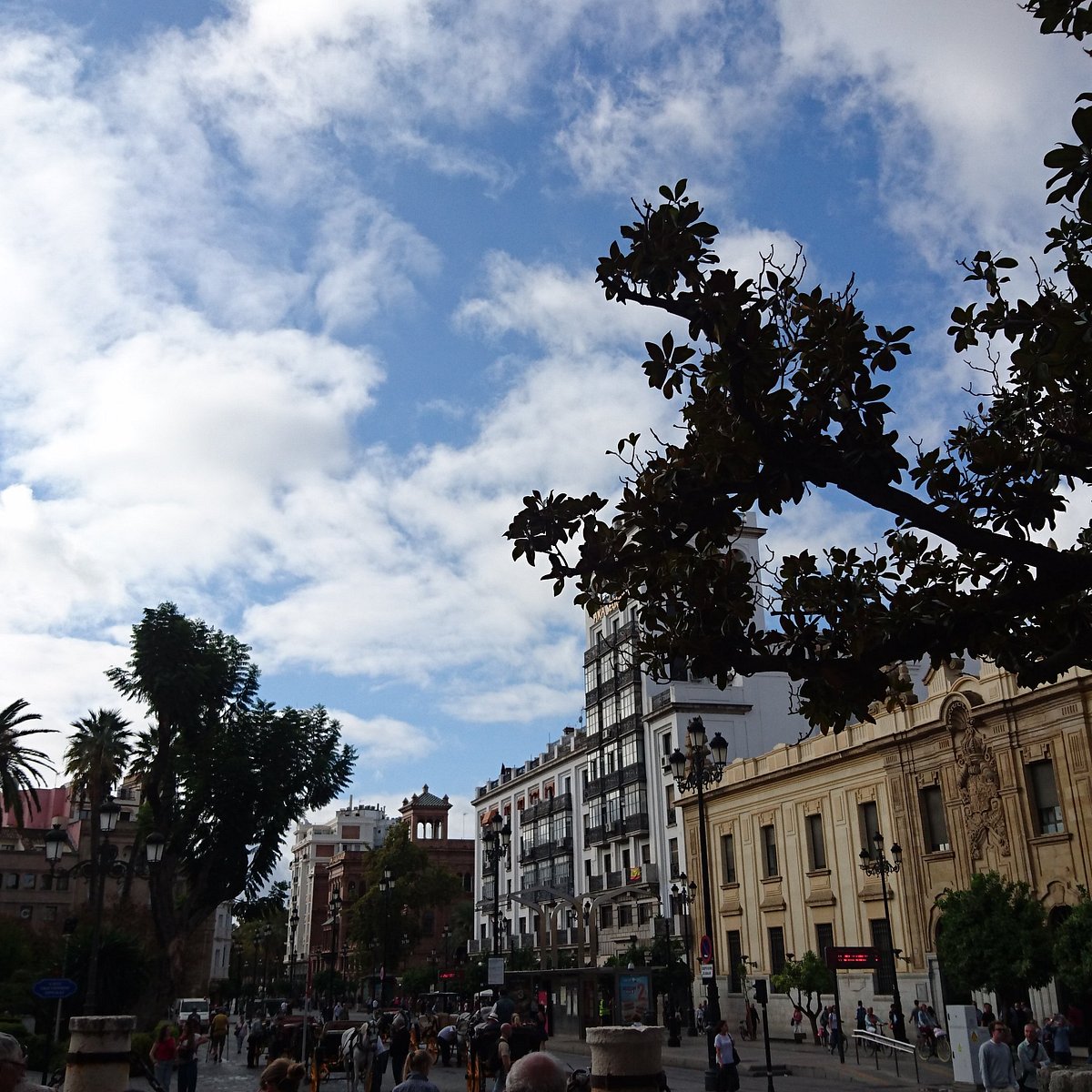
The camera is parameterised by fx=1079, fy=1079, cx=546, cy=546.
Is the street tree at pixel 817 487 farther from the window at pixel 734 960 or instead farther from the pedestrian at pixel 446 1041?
the window at pixel 734 960

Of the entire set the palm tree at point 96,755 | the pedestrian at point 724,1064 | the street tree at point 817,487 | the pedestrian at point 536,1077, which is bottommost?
the pedestrian at point 724,1064

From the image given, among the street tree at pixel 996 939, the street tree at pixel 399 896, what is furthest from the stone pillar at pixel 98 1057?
the street tree at pixel 399 896

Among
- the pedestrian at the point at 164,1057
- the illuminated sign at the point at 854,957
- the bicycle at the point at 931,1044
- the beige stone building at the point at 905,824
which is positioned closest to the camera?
the pedestrian at the point at 164,1057

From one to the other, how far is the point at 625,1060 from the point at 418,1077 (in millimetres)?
3661

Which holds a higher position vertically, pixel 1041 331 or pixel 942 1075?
pixel 1041 331

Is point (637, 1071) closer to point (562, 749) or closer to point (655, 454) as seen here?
point (655, 454)

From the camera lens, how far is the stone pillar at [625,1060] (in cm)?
659

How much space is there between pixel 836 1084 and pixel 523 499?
2102 centimetres

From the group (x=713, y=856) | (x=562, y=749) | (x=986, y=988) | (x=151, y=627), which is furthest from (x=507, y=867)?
(x=986, y=988)

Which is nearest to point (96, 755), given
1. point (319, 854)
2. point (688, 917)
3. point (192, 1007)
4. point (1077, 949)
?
point (192, 1007)

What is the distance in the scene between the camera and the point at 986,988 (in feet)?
83.4

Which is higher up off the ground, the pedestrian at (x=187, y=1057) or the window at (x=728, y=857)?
the window at (x=728, y=857)

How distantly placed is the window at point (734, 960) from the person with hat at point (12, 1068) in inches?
1529

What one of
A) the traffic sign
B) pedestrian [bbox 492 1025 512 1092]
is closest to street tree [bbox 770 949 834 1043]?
pedestrian [bbox 492 1025 512 1092]
